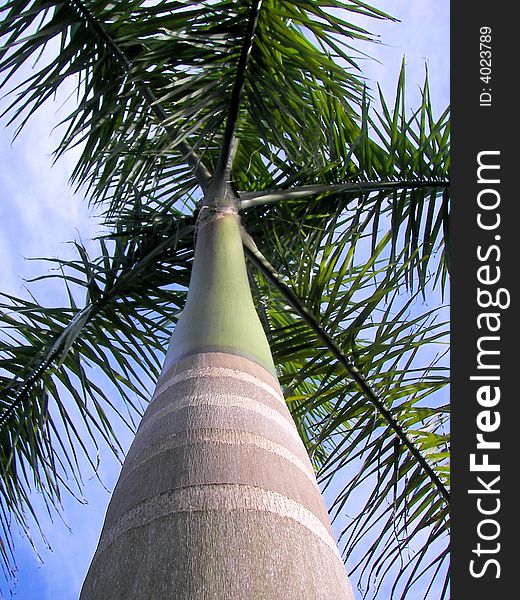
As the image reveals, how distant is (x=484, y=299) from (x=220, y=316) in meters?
0.73

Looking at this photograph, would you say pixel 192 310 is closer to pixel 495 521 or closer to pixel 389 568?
pixel 495 521

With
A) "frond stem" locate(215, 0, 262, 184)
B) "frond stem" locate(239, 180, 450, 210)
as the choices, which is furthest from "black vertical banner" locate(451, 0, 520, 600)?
"frond stem" locate(239, 180, 450, 210)

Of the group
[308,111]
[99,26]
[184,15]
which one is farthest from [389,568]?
[99,26]

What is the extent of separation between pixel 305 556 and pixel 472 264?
1.14 metres

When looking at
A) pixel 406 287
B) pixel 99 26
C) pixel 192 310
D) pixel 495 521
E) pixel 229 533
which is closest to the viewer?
pixel 229 533

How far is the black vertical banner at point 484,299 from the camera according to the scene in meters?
1.54

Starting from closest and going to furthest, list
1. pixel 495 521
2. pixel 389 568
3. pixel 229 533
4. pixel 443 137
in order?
1. pixel 229 533
2. pixel 495 521
3. pixel 389 568
4. pixel 443 137

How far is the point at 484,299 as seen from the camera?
6.21 ft

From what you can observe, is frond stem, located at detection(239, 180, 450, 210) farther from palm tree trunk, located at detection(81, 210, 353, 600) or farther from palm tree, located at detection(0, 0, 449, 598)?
palm tree trunk, located at detection(81, 210, 353, 600)

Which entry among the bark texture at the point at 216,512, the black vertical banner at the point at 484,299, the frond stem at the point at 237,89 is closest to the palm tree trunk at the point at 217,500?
the bark texture at the point at 216,512

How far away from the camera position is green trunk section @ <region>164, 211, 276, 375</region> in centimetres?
169

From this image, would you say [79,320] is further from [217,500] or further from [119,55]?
[217,500]

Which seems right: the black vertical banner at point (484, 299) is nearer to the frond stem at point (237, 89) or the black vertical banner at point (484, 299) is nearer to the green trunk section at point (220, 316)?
the green trunk section at point (220, 316)

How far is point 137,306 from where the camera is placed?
365 cm
